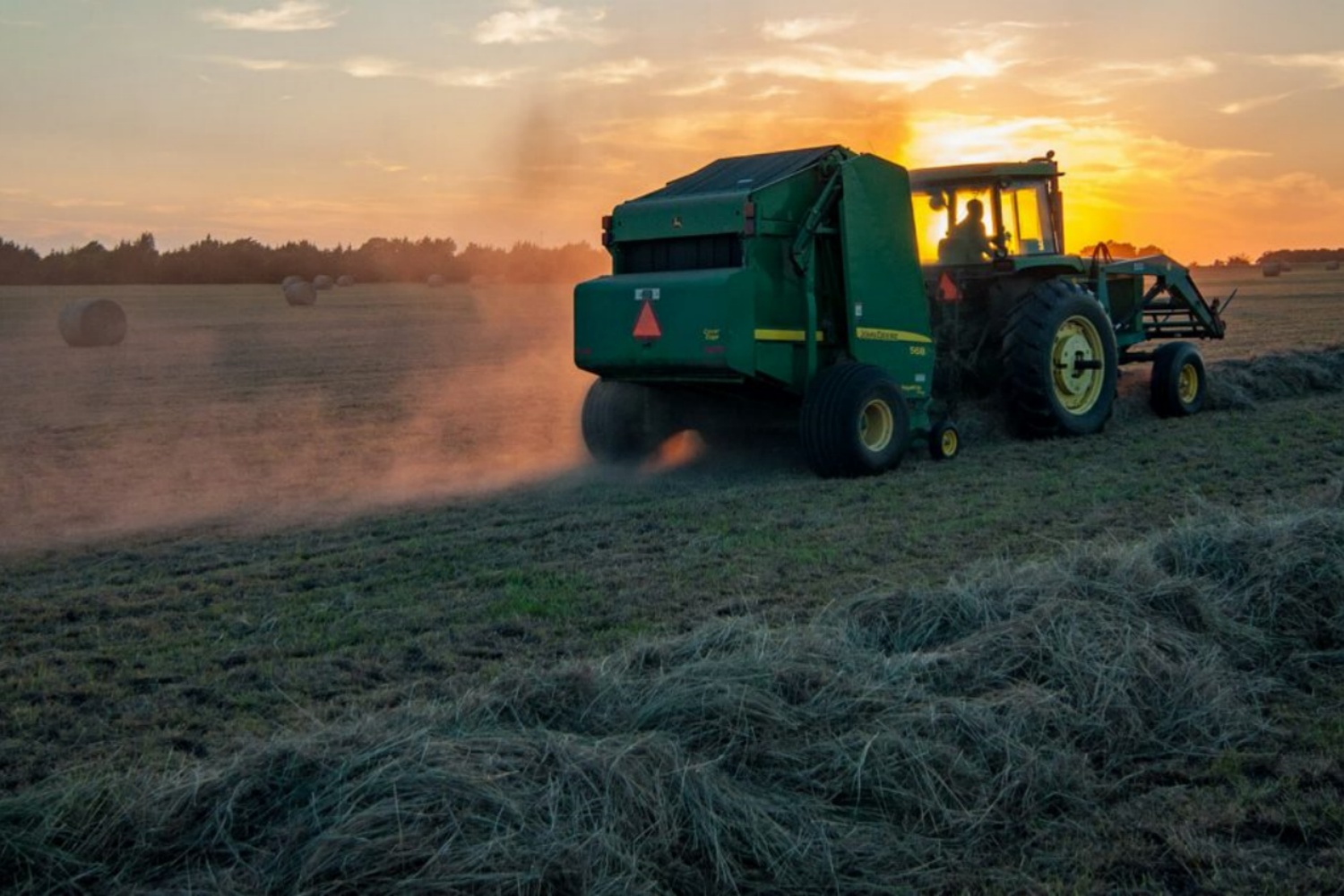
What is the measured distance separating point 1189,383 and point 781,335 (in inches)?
240

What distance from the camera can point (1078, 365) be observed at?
12656 millimetres

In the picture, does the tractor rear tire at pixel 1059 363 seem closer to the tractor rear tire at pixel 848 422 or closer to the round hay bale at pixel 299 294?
the tractor rear tire at pixel 848 422

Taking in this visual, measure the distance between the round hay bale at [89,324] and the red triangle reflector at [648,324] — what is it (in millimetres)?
20348

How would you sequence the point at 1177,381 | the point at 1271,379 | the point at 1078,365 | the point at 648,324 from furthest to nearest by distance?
the point at 1271,379 → the point at 1177,381 → the point at 1078,365 → the point at 648,324

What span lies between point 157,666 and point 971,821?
342cm

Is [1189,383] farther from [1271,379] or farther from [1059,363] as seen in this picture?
[1059,363]

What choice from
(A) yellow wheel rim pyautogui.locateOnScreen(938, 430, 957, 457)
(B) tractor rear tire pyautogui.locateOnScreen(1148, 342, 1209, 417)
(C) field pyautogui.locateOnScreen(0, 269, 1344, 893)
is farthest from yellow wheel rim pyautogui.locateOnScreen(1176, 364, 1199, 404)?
(A) yellow wheel rim pyautogui.locateOnScreen(938, 430, 957, 457)

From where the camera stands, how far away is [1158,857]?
373cm

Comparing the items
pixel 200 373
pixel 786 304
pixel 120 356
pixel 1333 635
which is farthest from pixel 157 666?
pixel 120 356

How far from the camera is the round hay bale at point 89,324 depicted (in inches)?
1077

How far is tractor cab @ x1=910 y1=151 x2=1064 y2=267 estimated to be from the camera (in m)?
12.1

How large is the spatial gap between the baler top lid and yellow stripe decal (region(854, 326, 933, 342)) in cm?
132

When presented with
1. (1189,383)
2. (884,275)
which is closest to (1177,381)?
(1189,383)

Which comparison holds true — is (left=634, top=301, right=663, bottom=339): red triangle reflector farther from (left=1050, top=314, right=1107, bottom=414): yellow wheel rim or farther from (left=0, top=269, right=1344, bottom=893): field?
(left=1050, top=314, right=1107, bottom=414): yellow wheel rim
